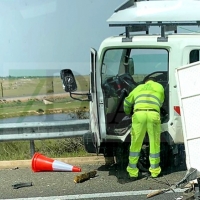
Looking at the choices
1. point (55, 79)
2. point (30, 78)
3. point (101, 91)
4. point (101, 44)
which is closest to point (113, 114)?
point (101, 91)

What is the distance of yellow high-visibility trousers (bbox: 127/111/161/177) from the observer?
661 cm

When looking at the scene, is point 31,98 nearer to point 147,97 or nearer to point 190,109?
point 147,97

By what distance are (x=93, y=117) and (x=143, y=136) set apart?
78 cm

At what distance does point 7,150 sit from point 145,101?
302 cm

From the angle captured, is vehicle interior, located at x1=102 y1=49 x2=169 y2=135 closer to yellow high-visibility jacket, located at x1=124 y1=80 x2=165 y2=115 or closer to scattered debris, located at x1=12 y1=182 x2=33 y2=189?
yellow high-visibility jacket, located at x1=124 y1=80 x2=165 y2=115

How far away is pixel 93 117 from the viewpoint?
6.94 meters

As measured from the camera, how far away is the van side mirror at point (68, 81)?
631cm

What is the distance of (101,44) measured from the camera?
6828mm

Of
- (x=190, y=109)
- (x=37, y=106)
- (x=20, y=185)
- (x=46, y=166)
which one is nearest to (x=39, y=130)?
(x=46, y=166)

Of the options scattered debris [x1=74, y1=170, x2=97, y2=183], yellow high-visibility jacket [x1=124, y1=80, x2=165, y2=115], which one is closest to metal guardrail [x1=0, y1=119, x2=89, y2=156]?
scattered debris [x1=74, y1=170, x2=97, y2=183]

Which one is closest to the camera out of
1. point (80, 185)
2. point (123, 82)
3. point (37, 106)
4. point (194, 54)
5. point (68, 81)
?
point (68, 81)

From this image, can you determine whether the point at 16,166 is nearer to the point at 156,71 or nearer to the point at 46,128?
the point at 46,128

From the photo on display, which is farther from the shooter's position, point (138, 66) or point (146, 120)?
point (138, 66)

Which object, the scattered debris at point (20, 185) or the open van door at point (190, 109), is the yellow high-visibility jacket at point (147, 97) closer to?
the open van door at point (190, 109)
